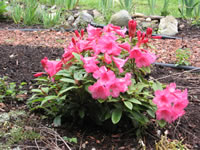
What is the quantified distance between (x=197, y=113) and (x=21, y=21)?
4.84 metres

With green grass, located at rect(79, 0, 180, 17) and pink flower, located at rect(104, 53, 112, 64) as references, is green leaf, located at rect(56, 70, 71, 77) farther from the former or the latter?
green grass, located at rect(79, 0, 180, 17)

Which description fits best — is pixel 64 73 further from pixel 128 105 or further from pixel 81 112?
pixel 128 105

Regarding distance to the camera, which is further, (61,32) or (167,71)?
(61,32)

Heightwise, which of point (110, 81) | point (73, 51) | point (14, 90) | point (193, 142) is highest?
point (73, 51)

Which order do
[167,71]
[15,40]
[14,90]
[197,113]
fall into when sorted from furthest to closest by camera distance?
[15,40] → [167,71] → [14,90] → [197,113]

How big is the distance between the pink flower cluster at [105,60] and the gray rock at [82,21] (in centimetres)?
367

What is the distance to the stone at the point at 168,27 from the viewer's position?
203 inches

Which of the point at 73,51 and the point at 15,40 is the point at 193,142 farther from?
the point at 15,40

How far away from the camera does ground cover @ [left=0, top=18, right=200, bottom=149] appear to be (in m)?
1.85

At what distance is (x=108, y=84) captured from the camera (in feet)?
4.98

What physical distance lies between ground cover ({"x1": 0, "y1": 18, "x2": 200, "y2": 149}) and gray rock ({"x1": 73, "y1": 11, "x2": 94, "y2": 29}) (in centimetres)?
111

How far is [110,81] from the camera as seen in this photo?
4.97ft

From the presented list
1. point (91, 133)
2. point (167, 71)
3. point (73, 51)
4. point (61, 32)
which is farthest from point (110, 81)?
point (61, 32)

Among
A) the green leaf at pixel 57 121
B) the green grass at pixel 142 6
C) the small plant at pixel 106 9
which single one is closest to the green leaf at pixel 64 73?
the green leaf at pixel 57 121
